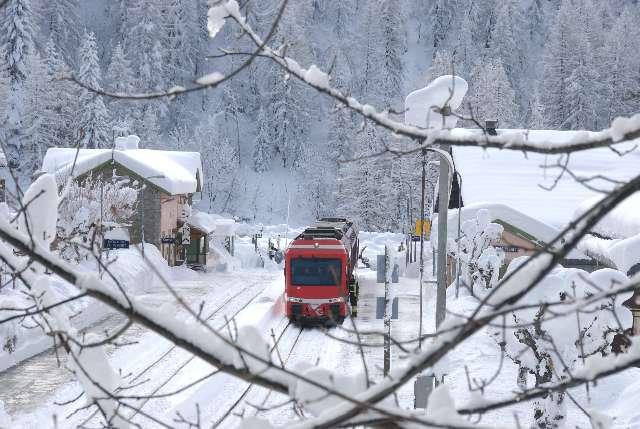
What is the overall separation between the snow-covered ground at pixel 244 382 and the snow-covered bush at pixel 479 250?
1.03m

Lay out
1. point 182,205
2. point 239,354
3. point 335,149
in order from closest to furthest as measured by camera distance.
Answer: point 239,354 → point 182,205 → point 335,149

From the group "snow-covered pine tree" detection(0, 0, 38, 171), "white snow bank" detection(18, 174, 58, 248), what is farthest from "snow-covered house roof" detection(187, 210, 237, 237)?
"white snow bank" detection(18, 174, 58, 248)

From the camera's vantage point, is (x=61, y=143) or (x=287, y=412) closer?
(x=287, y=412)

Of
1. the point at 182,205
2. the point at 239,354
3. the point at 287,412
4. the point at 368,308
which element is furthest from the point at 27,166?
the point at 239,354

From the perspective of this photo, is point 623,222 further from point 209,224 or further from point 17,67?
point 17,67

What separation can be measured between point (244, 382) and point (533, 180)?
55.3 ft

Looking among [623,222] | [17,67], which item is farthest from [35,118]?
[623,222]

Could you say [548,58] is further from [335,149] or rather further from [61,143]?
[61,143]

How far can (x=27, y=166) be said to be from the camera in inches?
2704

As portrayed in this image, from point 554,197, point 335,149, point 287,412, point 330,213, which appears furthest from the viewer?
point 335,149

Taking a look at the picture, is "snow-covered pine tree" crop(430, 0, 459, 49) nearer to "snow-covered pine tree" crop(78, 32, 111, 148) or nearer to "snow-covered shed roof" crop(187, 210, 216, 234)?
"snow-covered pine tree" crop(78, 32, 111, 148)

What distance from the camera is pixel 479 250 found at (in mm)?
23625

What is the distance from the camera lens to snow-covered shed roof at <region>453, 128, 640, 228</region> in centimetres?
2488

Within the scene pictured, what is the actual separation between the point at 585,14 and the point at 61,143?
69.4m
